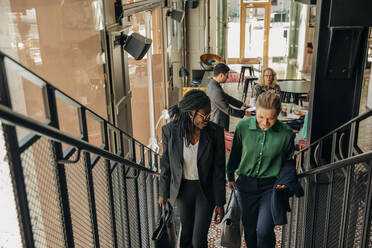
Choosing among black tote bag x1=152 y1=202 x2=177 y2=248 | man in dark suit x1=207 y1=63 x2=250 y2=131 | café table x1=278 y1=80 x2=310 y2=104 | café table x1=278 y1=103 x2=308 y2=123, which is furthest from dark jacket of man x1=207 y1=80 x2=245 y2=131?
café table x1=278 y1=80 x2=310 y2=104

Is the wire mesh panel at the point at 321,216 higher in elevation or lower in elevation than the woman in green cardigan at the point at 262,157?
lower

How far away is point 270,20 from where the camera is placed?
708 inches

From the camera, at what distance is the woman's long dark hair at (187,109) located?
269 cm

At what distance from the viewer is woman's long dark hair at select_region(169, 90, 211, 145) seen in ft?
8.82

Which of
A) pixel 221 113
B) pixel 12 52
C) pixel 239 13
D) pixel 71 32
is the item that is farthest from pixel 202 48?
pixel 12 52

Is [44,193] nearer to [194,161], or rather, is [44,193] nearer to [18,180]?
[18,180]

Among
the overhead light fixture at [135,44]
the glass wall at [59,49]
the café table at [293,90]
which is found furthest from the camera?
the café table at [293,90]

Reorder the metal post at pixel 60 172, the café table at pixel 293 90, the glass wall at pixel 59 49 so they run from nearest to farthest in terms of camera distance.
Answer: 1. the metal post at pixel 60 172
2. the glass wall at pixel 59 49
3. the café table at pixel 293 90

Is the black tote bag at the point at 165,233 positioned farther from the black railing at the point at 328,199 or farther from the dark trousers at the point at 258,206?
the black railing at the point at 328,199

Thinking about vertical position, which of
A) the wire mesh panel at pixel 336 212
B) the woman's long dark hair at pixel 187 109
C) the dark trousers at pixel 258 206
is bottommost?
the wire mesh panel at pixel 336 212

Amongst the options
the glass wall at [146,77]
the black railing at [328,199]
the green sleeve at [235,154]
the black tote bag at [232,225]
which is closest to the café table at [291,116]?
the glass wall at [146,77]

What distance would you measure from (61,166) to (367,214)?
1.37m

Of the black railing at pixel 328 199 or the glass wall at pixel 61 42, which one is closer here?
the glass wall at pixel 61 42

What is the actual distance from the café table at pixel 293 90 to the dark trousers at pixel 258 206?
6671mm
